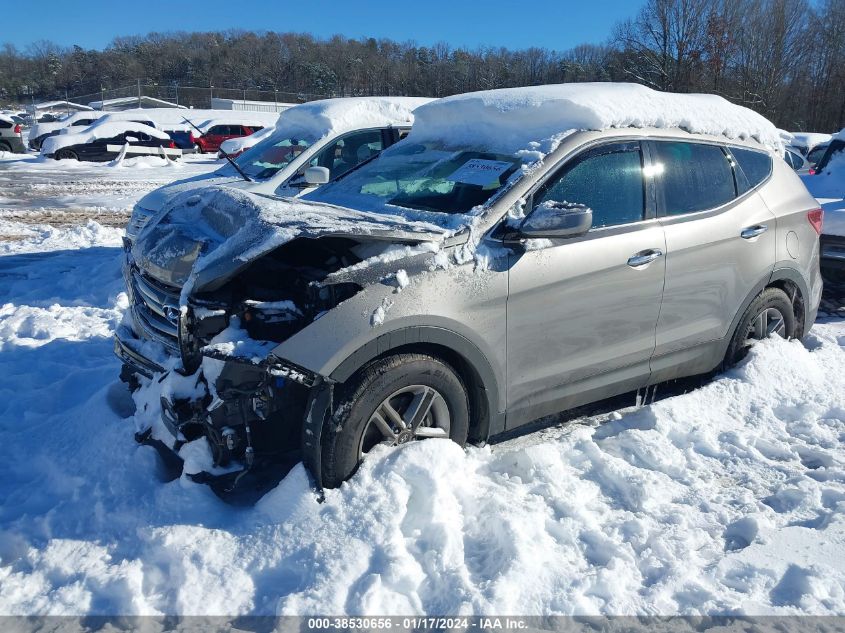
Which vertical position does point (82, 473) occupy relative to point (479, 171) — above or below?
below

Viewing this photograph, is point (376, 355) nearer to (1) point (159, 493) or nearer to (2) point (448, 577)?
(2) point (448, 577)

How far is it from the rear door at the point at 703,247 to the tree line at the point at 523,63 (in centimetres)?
3711

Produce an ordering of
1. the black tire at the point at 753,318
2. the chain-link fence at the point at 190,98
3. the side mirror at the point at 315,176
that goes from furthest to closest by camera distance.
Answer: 1. the chain-link fence at the point at 190,98
2. the side mirror at the point at 315,176
3. the black tire at the point at 753,318

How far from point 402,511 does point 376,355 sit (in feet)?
2.31

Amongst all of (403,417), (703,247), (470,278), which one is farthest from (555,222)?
(703,247)

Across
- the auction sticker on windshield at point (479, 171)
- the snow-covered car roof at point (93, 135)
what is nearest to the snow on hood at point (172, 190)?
the auction sticker on windshield at point (479, 171)

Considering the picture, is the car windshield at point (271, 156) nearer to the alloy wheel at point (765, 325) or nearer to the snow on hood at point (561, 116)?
the snow on hood at point (561, 116)

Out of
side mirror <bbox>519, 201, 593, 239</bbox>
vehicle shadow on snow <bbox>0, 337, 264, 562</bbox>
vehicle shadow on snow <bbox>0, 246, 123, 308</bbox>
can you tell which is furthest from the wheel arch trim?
vehicle shadow on snow <bbox>0, 246, 123, 308</bbox>

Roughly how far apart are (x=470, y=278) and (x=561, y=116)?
52.3 inches

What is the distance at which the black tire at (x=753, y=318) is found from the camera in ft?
15.4

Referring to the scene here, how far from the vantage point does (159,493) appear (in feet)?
10.8

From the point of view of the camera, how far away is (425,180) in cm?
Answer: 422

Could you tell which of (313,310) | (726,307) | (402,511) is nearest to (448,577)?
(402,511)

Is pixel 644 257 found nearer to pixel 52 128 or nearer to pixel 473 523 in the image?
pixel 473 523
